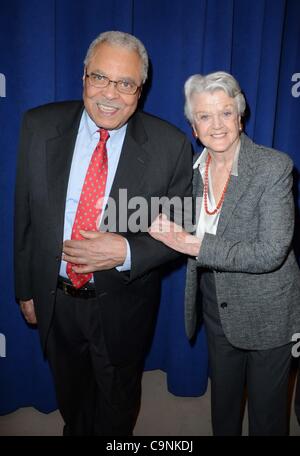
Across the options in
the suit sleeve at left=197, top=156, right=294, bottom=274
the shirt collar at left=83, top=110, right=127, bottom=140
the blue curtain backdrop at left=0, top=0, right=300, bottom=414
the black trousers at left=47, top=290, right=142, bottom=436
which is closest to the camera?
the suit sleeve at left=197, top=156, right=294, bottom=274

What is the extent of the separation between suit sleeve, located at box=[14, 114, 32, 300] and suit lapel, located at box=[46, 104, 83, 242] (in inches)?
3.7

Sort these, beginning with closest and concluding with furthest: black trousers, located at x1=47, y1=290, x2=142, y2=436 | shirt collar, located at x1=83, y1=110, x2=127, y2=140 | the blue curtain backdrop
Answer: shirt collar, located at x1=83, y1=110, x2=127, y2=140
black trousers, located at x1=47, y1=290, x2=142, y2=436
the blue curtain backdrop

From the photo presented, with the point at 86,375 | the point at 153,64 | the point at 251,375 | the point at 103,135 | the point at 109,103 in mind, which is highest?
the point at 153,64

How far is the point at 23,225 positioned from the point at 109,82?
63 centimetres

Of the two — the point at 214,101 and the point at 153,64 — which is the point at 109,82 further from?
the point at 153,64

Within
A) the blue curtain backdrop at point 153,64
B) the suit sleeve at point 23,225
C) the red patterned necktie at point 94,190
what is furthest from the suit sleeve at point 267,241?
the blue curtain backdrop at point 153,64

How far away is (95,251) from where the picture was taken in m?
1.44

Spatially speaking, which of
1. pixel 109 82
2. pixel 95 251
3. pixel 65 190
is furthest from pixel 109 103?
pixel 95 251

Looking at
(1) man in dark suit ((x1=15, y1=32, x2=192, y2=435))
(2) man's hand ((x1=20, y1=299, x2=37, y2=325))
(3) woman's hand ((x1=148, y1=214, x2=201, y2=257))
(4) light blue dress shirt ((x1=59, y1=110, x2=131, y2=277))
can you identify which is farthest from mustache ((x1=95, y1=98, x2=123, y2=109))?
(2) man's hand ((x1=20, y1=299, x2=37, y2=325))

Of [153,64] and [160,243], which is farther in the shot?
[153,64]

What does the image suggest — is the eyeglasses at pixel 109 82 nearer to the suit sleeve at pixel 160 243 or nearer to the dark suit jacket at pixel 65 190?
the dark suit jacket at pixel 65 190

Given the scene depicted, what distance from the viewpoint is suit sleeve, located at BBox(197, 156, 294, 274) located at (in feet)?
4.54

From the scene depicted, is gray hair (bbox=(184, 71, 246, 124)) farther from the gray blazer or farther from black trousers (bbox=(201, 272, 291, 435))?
black trousers (bbox=(201, 272, 291, 435))
